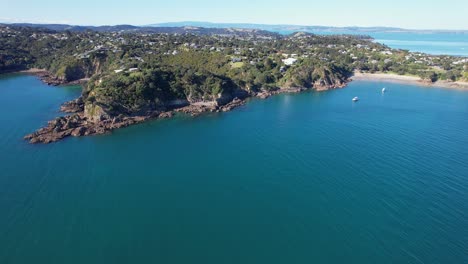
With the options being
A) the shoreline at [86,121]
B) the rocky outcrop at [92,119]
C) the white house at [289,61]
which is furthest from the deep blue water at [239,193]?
the white house at [289,61]

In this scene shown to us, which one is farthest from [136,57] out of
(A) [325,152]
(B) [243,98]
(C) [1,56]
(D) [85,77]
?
(A) [325,152]

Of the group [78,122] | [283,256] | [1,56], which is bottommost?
[283,256]

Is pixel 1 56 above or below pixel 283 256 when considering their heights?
above

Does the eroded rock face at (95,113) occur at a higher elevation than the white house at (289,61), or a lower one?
lower

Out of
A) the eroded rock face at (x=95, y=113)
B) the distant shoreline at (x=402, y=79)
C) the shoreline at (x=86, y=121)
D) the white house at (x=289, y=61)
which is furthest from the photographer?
the white house at (x=289, y=61)

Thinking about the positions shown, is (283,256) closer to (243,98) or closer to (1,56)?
(243,98)

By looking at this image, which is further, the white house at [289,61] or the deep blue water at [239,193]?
the white house at [289,61]

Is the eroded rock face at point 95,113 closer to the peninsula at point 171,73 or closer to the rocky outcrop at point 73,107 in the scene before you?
the peninsula at point 171,73
